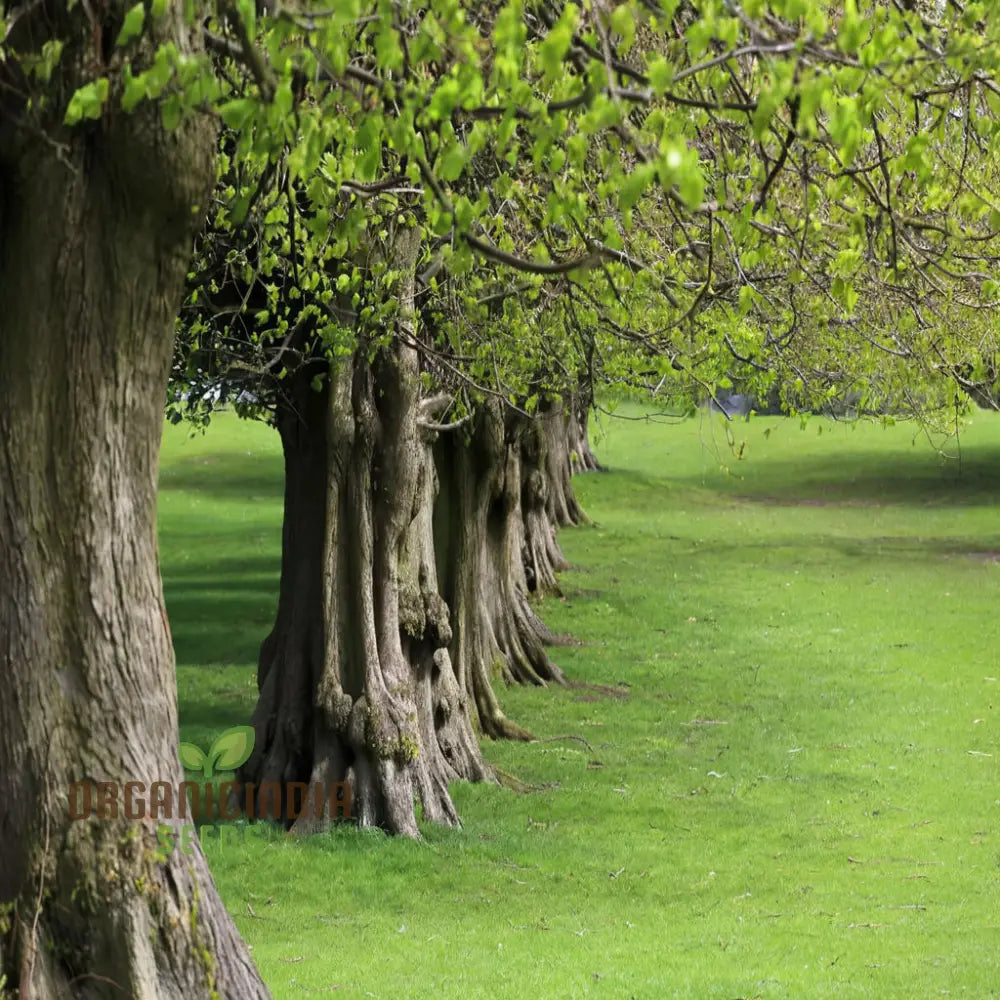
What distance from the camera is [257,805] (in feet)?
50.3

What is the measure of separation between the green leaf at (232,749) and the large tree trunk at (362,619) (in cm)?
13

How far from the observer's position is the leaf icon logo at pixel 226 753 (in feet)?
51.5

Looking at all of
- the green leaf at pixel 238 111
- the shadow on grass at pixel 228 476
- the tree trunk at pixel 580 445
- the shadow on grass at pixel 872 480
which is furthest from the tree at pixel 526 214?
the shadow on grass at pixel 872 480

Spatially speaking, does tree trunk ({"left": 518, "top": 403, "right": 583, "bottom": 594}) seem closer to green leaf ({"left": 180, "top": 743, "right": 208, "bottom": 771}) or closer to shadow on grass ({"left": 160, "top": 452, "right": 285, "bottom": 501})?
green leaf ({"left": 180, "top": 743, "right": 208, "bottom": 771})

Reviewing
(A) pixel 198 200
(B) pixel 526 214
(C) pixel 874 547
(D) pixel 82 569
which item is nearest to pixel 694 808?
(B) pixel 526 214

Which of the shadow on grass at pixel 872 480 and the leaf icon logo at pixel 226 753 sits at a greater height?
the shadow on grass at pixel 872 480

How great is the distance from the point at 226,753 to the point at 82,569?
9.43 meters

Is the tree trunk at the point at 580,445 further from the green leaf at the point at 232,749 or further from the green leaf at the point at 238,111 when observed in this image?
the green leaf at the point at 238,111

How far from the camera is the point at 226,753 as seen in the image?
16.0m

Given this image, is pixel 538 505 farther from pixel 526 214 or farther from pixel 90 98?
pixel 90 98

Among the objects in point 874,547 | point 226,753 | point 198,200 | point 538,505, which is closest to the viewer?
point 198,200

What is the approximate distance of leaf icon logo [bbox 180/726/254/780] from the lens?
15695 millimetres

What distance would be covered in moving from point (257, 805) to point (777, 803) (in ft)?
16.5

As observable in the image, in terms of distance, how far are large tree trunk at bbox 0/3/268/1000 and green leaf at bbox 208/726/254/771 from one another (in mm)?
8506
